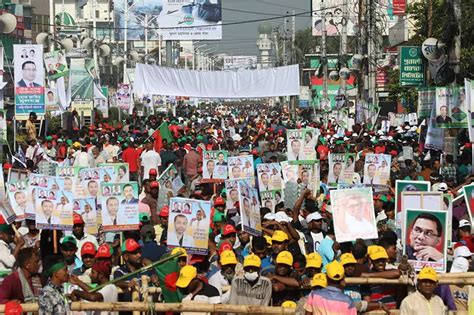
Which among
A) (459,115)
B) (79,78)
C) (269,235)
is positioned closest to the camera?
(269,235)

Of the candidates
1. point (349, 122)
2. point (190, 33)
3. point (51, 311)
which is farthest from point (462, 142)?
point (190, 33)

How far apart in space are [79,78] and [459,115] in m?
21.0

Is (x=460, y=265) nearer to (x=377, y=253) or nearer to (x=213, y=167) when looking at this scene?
(x=377, y=253)

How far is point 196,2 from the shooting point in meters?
65.3

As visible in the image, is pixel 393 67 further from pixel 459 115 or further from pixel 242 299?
pixel 242 299

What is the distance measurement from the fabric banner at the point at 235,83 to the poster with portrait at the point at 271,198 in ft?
65.3

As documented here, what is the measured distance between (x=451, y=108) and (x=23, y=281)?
553 inches

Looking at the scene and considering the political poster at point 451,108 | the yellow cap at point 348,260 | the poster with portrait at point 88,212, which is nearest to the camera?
the yellow cap at point 348,260

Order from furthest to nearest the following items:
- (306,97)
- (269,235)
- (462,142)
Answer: (306,97)
(462,142)
(269,235)

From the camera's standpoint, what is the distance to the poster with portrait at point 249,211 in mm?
11992

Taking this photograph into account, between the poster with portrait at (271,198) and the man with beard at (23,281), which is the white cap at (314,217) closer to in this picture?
the poster with portrait at (271,198)

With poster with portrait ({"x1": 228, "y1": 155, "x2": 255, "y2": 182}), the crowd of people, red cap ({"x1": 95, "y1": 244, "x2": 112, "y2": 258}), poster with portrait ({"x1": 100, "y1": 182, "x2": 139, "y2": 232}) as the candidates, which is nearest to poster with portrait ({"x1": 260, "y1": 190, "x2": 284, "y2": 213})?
the crowd of people

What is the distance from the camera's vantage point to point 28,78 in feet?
88.2

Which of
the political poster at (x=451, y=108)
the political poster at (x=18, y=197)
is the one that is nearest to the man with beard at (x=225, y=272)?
the political poster at (x=18, y=197)
